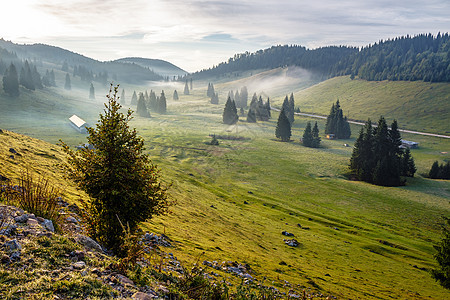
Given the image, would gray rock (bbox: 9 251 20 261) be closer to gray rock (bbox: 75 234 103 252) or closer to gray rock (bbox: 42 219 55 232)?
gray rock (bbox: 42 219 55 232)

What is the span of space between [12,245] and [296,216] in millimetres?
51151

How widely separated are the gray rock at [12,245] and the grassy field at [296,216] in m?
12.1

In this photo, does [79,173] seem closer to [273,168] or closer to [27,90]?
[273,168]

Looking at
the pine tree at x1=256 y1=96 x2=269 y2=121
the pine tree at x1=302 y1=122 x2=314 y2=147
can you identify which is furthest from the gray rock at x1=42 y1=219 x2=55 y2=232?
the pine tree at x1=256 y1=96 x2=269 y2=121

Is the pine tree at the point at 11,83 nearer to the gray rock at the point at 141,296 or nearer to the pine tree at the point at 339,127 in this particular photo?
the pine tree at the point at 339,127

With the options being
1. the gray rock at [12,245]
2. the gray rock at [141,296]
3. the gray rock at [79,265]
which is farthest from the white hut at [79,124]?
the gray rock at [141,296]

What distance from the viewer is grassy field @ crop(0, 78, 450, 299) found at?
27.3 m

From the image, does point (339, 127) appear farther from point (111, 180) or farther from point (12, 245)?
point (12, 245)

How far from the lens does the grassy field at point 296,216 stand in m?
27.3

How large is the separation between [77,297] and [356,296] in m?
24.3

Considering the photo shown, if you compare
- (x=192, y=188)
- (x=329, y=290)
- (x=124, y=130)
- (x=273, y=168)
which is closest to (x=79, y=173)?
(x=124, y=130)

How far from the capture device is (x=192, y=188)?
59719mm

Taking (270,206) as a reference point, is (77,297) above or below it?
above

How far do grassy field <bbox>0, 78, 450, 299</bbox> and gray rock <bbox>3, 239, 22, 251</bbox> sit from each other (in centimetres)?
1207
